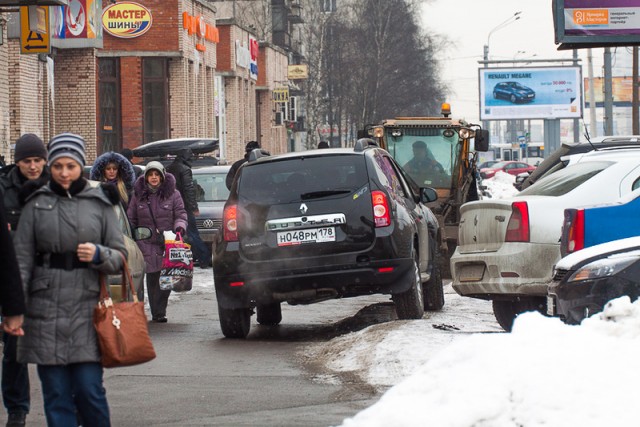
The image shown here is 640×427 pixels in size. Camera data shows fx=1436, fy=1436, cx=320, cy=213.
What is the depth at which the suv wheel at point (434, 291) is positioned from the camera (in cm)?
1400

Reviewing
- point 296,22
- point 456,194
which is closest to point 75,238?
point 456,194

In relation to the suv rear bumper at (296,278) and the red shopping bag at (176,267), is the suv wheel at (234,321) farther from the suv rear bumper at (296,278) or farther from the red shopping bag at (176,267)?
the red shopping bag at (176,267)

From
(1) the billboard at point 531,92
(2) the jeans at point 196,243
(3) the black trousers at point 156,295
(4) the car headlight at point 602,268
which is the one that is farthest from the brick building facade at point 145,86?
(1) the billboard at point 531,92

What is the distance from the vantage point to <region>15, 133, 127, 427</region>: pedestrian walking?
→ 20.2 feet

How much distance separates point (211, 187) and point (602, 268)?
15.2m

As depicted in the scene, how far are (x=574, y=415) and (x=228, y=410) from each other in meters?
2.84

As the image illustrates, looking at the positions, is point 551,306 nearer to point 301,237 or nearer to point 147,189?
point 301,237

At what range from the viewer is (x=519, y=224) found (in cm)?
1147

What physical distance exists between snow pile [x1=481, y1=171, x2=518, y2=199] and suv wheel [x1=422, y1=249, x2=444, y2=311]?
114 feet

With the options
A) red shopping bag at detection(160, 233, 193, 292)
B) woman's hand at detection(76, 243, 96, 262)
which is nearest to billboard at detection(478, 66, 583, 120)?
red shopping bag at detection(160, 233, 193, 292)

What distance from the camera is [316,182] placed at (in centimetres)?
1193

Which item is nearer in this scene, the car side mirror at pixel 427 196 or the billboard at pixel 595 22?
the car side mirror at pixel 427 196

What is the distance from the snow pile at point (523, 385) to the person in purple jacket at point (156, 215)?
740cm

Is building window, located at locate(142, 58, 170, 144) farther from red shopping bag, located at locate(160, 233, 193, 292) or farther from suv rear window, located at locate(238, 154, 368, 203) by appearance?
suv rear window, located at locate(238, 154, 368, 203)
